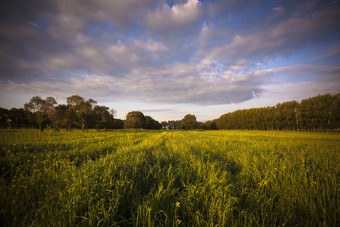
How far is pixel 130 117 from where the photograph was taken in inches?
2557

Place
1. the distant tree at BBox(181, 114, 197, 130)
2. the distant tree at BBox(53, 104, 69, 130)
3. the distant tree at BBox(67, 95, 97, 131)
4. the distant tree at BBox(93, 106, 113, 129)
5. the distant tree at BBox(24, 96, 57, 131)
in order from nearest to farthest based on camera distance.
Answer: the distant tree at BBox(24, 96, 57, 131) → the distant tree at BBox(53, 104, 69, 130) → the distant tree at BBox(67, 95, 97, 131) → the distant tree at BBox(93, 106, 113, 129) → the distant tree at BBox(181, 114, 197, 130)

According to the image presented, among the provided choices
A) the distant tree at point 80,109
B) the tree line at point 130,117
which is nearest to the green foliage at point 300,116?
the tree line at point 130,117

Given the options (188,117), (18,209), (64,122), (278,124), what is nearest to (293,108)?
(278,124)

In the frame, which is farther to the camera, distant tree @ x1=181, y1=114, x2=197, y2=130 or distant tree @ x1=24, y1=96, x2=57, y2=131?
distant tree @ x1=181, y1=114, x2=197, y2=130

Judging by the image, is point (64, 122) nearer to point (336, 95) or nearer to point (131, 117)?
point (131, 117)

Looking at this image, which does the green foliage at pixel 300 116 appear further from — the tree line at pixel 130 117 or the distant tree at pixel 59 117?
the distant tree at pixel 59 117

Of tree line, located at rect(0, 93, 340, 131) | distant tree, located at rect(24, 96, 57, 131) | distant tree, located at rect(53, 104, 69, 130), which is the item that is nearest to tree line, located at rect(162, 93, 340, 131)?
tree line, located at rect(0, 93, 340, 131)

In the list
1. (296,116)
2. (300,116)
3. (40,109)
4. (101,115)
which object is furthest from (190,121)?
(40,109)

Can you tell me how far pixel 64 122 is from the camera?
31109 millimetres

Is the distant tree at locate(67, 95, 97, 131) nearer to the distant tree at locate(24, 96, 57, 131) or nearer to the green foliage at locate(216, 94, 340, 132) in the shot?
the distant tree at locate(24, 96, 57, 131)

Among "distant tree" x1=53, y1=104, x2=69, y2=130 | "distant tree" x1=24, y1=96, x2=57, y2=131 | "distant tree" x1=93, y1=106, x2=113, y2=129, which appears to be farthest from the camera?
"distant tree" x1=93, y1=106, x2=113, y2=129

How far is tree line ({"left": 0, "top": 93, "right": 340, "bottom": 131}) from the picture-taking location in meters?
27.9

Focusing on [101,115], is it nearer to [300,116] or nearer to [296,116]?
[300,116]

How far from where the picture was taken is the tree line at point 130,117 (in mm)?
27859
